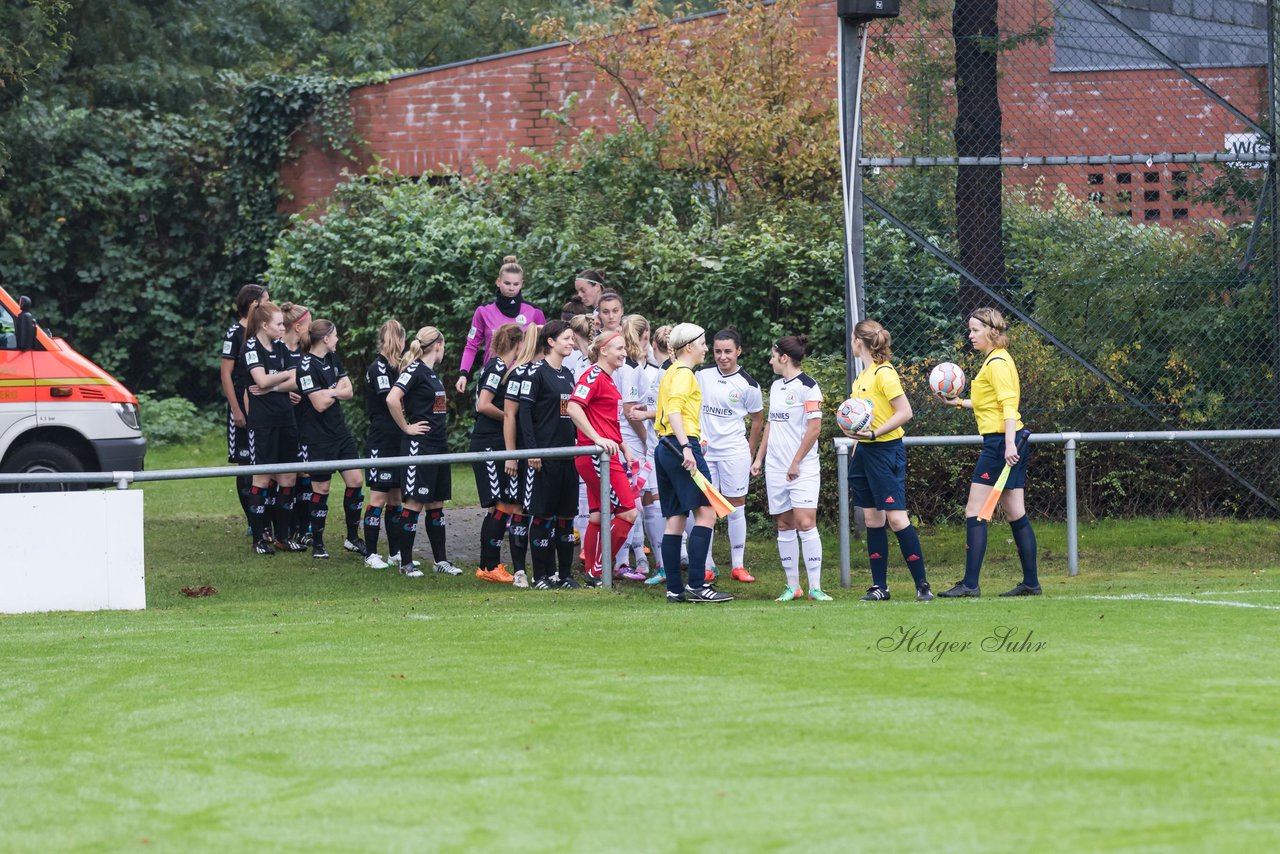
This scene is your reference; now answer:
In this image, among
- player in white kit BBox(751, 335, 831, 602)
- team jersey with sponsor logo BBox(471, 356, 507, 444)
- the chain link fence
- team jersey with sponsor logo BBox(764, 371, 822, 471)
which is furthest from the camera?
the chain link fence

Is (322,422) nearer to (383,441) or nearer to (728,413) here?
(383,441)

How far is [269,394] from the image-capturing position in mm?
12688

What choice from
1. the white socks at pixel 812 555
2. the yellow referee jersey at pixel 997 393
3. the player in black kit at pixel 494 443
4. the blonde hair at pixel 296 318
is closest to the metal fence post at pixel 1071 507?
the yellow referee jersey at pixel 997 393

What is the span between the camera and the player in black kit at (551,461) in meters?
11.1

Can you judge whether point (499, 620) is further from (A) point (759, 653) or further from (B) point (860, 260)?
(B) point (860, 260)

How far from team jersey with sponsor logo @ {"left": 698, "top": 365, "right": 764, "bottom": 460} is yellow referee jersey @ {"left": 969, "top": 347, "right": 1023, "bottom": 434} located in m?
1.47

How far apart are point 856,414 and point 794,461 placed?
25.4 inches

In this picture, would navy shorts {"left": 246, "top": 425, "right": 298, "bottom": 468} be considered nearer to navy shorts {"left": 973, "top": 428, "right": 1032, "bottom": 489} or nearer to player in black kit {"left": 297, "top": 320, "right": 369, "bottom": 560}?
player in black kit {"left": 297, "top": 320, "right": 369, "bottom": 560}

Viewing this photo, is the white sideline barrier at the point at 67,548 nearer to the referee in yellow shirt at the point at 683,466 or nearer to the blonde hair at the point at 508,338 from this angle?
the blonde hair at the point at 508,338

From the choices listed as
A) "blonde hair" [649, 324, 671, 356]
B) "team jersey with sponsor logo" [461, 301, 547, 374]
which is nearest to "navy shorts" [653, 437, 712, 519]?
"blonde hair" [649, 324, 671, 356]

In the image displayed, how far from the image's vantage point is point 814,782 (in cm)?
538

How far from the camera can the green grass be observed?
4.98 m

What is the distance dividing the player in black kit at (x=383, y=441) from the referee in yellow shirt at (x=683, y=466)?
2.61 metres

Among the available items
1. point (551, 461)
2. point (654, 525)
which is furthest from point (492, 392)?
point (654, 525)
